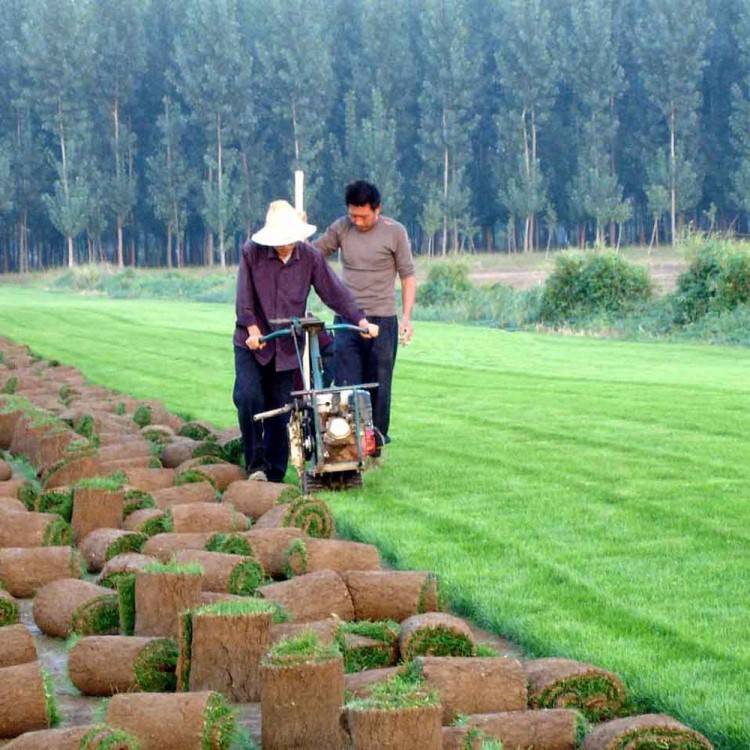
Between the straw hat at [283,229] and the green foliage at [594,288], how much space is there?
83.0ft

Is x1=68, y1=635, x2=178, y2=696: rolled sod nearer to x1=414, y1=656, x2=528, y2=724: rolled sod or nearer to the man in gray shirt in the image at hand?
x1=414, y1=656, x2=528, y2=724: rolled sod

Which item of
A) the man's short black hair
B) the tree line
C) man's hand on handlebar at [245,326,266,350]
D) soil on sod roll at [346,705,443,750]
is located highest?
the tree line

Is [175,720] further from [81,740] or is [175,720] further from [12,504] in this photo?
[12,504]

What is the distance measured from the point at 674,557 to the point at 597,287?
92.0ft

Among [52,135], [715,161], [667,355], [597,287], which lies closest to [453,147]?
[715,161]

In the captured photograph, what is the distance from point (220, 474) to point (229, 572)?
9.91 ft

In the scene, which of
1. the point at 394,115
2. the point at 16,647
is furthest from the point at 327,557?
the point at 394,115

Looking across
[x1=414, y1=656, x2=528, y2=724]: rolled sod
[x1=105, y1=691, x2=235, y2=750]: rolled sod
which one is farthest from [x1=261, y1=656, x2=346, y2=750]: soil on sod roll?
[x1=414, y1=656, x2=528, y2=724]: rolled sod

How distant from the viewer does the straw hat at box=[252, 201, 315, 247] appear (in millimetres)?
9773

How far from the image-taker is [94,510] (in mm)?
8328

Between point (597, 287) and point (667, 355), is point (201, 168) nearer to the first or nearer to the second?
point (597, 287)

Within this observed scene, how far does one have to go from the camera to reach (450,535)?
822 centimetres

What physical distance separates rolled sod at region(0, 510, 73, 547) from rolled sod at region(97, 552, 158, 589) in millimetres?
1001

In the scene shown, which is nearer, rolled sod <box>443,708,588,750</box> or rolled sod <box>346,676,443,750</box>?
rolled sod <box>346,676,443,750</box>
